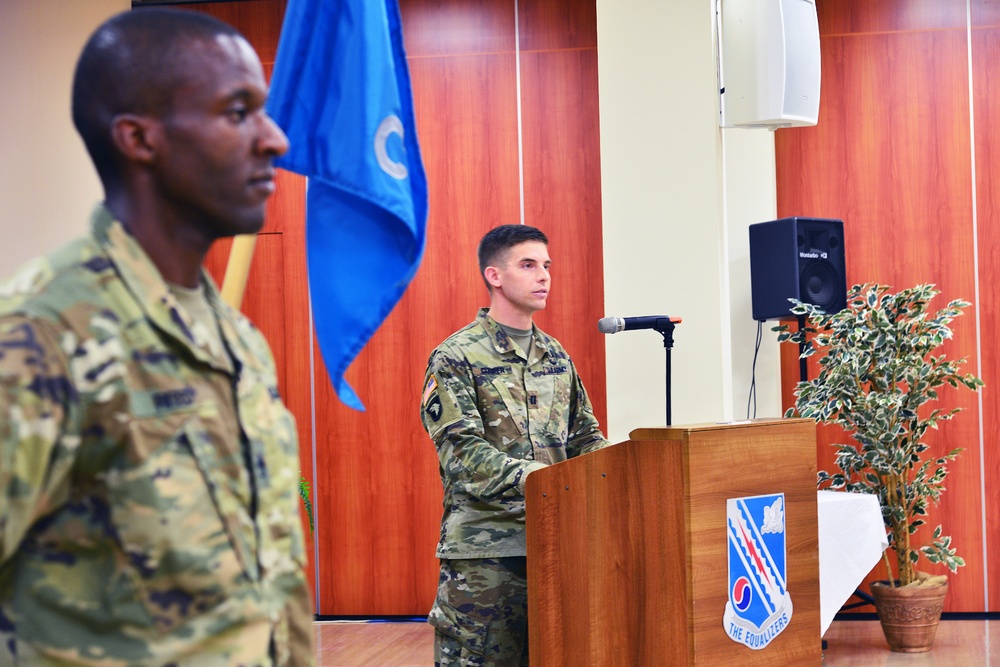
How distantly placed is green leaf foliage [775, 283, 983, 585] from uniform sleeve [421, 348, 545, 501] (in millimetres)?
2463

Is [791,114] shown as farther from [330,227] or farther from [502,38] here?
[330,227]

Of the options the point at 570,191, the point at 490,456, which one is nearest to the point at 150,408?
the point at 490,456

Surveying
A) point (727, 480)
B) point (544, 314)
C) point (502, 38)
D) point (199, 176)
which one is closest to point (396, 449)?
point (544, 314)

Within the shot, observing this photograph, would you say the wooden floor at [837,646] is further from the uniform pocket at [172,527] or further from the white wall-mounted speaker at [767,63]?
the uniform pocket at [172,527]

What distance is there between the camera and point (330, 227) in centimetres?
171

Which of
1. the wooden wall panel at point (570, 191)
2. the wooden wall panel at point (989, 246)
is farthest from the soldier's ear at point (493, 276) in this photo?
the wooden wall panel at point (989, 246)

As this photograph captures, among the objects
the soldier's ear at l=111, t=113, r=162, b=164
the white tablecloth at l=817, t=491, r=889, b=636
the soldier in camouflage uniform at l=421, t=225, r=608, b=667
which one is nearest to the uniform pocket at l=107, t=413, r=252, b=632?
the soldier's ear at l=111, t=113, r=162, b=164

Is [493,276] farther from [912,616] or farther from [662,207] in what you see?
[912,616]

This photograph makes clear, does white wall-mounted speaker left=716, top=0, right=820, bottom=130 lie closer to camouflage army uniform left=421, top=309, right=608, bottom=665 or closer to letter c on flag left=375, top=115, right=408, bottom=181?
camouflage army uniform left=421, top=309, right=608, bottom=665

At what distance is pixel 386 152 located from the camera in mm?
1718

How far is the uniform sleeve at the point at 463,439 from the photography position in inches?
103

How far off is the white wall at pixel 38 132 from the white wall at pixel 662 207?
2136 millimetres

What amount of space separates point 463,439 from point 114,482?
178 cm

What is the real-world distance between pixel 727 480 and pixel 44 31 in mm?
3274
